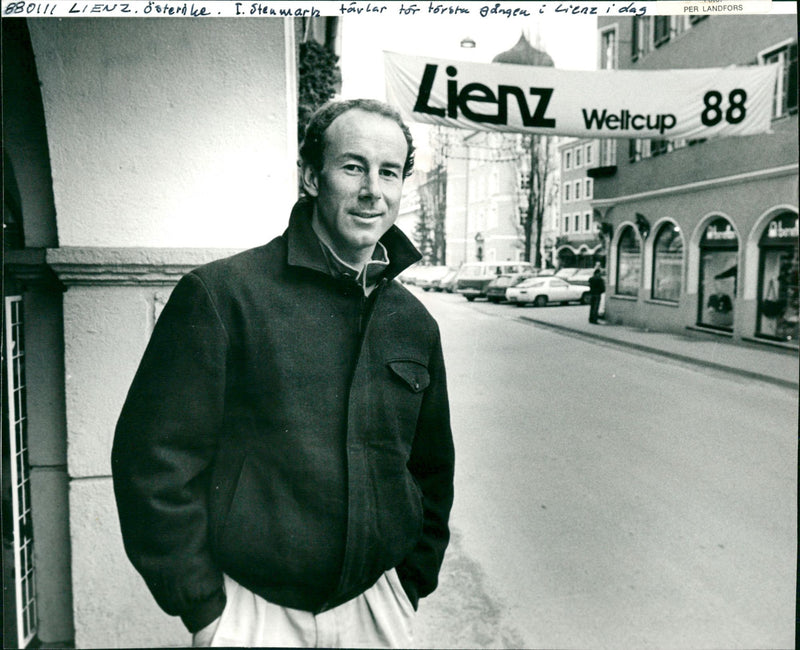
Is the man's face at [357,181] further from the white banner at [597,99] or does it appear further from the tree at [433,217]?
the white banner at [597,99]

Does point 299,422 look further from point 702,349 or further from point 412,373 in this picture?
point 702,349

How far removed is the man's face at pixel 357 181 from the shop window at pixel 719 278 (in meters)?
1.71

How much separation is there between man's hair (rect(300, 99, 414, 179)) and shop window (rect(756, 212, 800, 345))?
5.39ft

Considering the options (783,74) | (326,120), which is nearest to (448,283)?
(326,120)

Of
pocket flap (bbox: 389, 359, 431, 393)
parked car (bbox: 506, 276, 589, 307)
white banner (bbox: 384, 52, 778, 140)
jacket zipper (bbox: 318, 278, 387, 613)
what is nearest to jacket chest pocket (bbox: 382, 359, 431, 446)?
pocket flap (bbox: 389, 359, 431, 393)

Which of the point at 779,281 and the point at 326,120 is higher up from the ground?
the point at 326,120

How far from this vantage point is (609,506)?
9.45ft

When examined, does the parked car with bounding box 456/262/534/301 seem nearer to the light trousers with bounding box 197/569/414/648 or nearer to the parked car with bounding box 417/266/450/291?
the parked car with bounding box 417/266/450/291

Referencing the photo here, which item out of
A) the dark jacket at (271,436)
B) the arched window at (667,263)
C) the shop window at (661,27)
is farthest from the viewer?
the arched window at (667,263)

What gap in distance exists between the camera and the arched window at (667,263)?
315 centimetres

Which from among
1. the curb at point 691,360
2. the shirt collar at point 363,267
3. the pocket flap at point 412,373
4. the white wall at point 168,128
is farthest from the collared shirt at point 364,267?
the curb at point 691,360

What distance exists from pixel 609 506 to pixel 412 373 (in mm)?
1389

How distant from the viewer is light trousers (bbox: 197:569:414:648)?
1.96m

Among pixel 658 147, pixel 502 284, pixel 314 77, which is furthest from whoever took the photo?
pixel 314 77
